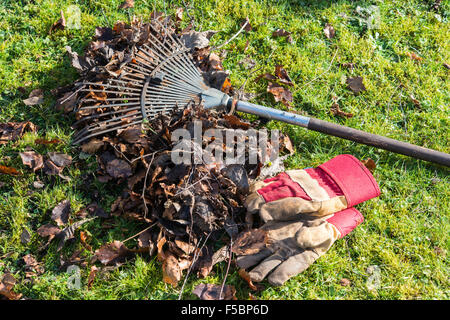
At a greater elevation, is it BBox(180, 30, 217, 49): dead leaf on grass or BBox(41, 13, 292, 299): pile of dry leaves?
BBox(180, 30, 217, 49): dead leaf on grass

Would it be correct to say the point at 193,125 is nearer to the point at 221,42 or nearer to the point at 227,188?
the point at 227,188

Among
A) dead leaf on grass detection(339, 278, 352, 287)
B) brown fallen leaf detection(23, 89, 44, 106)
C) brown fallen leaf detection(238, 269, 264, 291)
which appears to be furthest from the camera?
brown fallen leaf detection(23, 89, 44, 106)

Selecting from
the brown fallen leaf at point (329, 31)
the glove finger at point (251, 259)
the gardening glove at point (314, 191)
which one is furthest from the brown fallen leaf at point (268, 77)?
the glove finger at point (251, 259)

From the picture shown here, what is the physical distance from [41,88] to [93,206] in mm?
1299

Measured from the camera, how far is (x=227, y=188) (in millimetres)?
2945

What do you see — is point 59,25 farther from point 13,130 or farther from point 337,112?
point 337,112

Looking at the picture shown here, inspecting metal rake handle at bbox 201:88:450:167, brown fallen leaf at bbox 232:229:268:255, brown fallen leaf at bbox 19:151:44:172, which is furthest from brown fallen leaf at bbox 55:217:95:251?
metal rake handle at bbox 201:88:450:167

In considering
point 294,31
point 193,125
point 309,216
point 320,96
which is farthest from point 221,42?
point 309,216

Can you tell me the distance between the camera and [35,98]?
3.55 metres

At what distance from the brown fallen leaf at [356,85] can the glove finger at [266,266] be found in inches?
71.3

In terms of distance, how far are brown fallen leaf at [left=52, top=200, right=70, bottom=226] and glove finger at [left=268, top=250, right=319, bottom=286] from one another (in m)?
1.49

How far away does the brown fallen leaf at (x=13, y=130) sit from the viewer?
331 cm

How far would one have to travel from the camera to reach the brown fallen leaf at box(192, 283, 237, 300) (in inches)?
105

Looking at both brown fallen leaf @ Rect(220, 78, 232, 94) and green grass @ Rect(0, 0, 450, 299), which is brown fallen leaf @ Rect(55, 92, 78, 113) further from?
brown fallen leaf @ Rect(220, 78, 232, 94)
